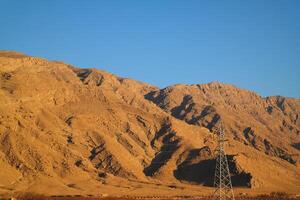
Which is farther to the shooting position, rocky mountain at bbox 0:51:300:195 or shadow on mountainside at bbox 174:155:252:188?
shadow on mountainside at bbox 174:155:252:188

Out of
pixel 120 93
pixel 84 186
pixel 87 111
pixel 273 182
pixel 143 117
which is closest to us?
pixel 84 186

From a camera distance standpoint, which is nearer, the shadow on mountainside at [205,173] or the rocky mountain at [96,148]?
the rocky mountain at [96,148]

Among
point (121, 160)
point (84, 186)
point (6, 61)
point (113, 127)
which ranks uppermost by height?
point (6, 61)

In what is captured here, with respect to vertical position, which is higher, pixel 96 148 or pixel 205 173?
pixel 96 148

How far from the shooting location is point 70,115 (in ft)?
472

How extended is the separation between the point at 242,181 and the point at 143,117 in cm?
4323

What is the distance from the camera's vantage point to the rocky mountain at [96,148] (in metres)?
116

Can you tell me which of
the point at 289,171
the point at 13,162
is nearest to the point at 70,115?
the point at 13,162

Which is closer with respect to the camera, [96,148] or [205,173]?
[205,173]

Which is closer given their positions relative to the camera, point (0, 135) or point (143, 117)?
point (0, 135)

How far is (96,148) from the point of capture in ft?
451

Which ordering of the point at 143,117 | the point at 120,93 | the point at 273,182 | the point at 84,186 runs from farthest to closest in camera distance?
the point at 120,93, the point at 143,117, the point at 273,182, the point at 84,186

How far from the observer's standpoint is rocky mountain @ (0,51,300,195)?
116 meters

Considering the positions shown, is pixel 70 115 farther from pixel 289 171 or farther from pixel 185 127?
pixel 289 171
